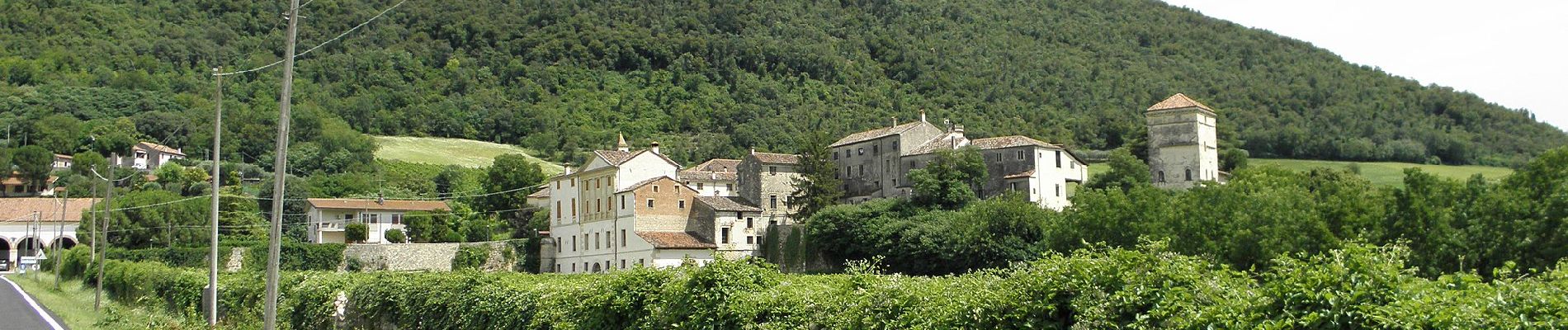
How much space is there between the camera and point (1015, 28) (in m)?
183

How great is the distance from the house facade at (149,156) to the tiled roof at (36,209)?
21.1 metres

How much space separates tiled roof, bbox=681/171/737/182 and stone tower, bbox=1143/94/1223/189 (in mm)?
27039

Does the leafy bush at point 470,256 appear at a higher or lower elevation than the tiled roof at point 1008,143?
lower

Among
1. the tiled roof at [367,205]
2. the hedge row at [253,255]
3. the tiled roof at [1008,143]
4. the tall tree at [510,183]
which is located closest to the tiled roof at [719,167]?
the tall tree at [510,183]

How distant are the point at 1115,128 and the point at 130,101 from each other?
9931 cm

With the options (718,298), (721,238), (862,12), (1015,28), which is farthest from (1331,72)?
(718,298)

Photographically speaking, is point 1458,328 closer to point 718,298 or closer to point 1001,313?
point 1001,313

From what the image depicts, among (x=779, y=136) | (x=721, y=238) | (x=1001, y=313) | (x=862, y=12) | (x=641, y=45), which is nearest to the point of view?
(x=1001, y=313)

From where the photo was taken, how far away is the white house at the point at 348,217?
296 feet

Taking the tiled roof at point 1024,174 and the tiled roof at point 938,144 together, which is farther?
the tiled roof at point 938,144

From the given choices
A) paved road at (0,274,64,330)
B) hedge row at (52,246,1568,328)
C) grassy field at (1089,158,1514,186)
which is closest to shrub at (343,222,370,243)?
paved road at (0,274,64,330)

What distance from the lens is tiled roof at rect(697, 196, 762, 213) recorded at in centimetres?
7519

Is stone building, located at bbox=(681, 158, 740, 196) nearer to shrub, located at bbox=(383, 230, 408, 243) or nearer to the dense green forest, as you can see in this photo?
shrub, located at bbox=(383, 230, 408, 243)

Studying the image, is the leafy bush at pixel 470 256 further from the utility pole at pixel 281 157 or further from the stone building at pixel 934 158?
the utility pole at pixel 281 157
